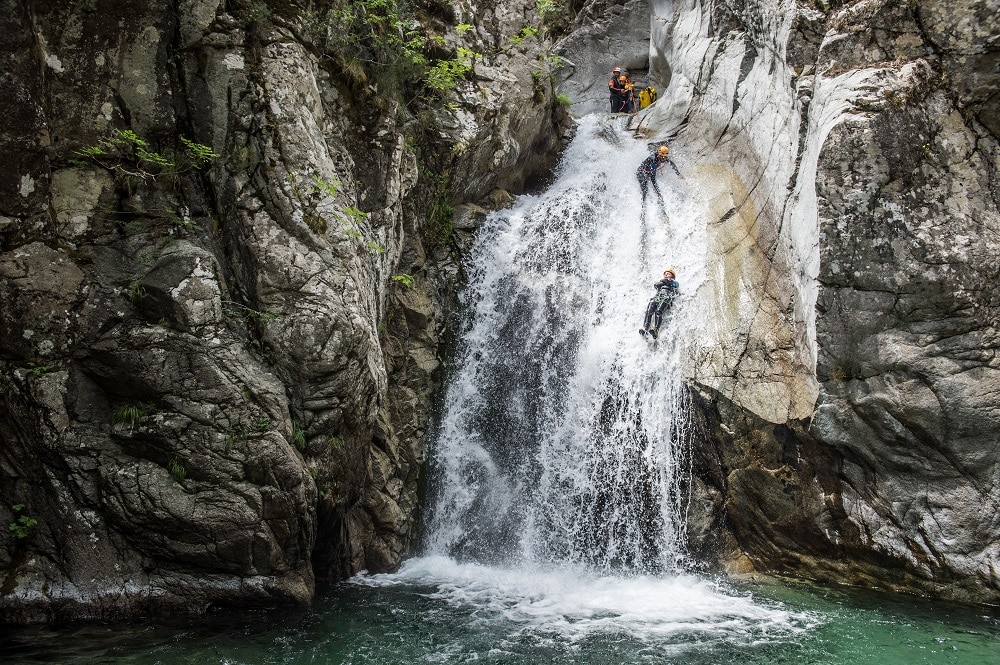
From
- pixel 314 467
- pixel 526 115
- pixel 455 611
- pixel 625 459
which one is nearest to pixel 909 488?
pixel 625 459

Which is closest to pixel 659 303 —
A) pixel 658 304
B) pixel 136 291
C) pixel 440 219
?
pixel 658 304

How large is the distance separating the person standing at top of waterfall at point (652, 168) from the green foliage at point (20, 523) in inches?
509

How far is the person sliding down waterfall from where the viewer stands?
1217 cm

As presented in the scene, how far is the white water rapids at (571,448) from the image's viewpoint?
952cm

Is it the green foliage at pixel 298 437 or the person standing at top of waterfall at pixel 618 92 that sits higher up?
the person standing at top of waterfall at pixel 618 92

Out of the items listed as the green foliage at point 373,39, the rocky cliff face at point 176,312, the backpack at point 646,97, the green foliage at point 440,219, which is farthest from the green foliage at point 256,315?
the backpack at point 646,97

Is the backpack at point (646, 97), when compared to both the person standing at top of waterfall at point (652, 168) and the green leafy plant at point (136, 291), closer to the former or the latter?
the person standing at top of waterfall at point (652, 168)

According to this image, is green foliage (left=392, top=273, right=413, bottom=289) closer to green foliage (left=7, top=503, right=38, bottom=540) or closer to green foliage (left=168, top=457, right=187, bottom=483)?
green foliage (left=168, top=457, right=187, bottom=483)

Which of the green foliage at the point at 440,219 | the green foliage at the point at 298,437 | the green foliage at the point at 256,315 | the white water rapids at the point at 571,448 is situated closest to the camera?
the green foliage at the point at 256,315

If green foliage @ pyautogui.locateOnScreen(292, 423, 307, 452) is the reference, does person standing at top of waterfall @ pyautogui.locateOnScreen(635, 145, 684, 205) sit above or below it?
above

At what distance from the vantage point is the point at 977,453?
9.41 m

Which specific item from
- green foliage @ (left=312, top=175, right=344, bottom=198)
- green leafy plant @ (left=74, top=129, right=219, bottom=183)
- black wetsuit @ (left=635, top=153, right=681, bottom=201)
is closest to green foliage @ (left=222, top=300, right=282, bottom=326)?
green foliage @ (left=312, top=175, right=344, bottom=198)

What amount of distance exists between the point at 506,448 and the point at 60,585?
6827 millimetres

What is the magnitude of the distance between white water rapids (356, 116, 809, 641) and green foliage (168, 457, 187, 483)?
3.63 metres
